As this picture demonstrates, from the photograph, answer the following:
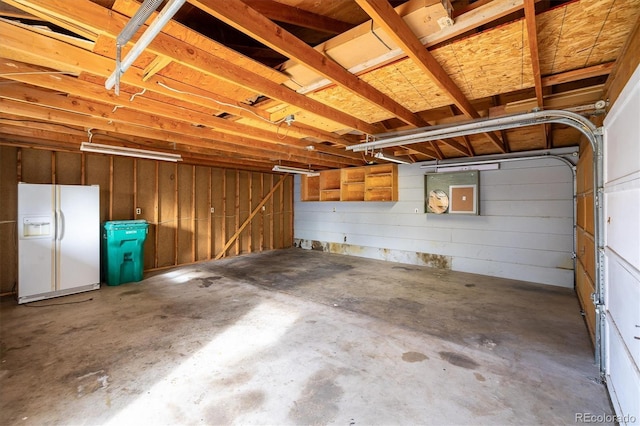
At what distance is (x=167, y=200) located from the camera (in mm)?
5949

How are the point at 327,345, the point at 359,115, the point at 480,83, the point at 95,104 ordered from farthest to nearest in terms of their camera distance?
the point at 359,115
the point at 95,104
the point at 327,345
the point at 480,83

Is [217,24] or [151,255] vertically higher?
[217,24]

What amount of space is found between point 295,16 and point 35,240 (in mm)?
4698

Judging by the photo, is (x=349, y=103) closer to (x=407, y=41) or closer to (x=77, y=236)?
(x=407, y=41)

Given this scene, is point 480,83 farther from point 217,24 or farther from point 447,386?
point 447,386

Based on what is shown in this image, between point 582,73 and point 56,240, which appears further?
point 56,240

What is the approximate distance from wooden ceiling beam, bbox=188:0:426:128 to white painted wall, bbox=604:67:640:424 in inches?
62.5

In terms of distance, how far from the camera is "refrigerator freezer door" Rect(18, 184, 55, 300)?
371cm

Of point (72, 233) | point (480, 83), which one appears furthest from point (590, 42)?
point (72, 233)

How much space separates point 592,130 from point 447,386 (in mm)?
2326

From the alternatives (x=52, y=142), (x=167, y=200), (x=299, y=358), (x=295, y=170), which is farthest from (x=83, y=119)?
(x=295, y=170)

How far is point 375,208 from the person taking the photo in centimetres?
684

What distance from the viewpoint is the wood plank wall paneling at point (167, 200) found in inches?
165

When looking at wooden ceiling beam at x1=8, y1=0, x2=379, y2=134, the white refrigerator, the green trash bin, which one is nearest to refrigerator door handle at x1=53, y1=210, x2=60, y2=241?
the white refrigerator
